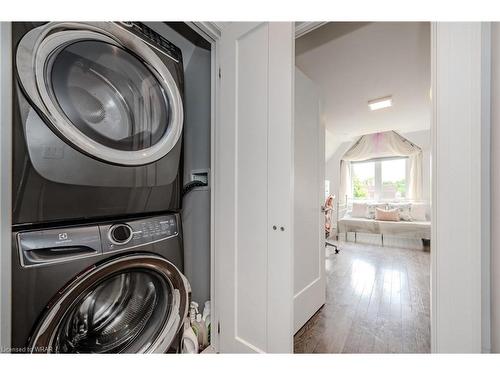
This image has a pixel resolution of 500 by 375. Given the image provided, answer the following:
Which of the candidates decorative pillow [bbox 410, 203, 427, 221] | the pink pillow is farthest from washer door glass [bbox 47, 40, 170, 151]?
decorative pillow [bbox 410, 203, 427, 221]

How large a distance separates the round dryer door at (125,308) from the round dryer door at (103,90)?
41 cm

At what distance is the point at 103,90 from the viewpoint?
0.80 meters

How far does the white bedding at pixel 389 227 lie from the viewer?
389 cm

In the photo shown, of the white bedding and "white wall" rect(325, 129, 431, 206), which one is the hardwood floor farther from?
"white wall" rect(325, 129, 431, 206)

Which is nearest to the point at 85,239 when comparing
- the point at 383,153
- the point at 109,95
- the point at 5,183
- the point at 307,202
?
the point at 5,183

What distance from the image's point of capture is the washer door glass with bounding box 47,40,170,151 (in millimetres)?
703

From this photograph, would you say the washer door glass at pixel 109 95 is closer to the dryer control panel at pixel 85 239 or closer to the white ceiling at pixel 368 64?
the dryer control panel at pixel 85 239

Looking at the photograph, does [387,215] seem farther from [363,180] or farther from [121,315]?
[121,315]

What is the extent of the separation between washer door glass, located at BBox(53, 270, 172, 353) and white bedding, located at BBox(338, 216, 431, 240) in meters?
4.46

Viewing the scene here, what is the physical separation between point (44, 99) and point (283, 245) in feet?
3.34
